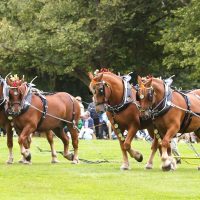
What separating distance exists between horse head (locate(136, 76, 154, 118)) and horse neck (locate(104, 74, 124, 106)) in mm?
740

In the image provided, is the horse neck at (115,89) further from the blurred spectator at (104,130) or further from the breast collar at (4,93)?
the blurred spectator at (104,130)

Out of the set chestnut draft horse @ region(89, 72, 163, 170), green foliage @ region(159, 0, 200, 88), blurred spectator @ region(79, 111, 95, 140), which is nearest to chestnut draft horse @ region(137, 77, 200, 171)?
chestnut draft horse @ region(89, 72, 163, 170)

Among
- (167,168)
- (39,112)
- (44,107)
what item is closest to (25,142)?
(39,112)

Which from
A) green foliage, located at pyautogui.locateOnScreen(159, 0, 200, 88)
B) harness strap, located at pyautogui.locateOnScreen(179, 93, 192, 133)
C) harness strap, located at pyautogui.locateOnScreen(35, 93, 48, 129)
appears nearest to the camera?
harness strap, located at pyautogui.locateOnScreen(179, 93, 192, 133)

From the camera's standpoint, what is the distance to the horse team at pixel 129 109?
18.5 m

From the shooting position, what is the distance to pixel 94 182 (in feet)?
52.0

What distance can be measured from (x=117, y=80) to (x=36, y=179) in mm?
3758

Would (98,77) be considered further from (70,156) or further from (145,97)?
(70,156)

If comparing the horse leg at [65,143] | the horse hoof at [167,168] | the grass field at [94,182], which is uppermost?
the horse leg at [65,143]

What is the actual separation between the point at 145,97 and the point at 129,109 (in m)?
0.95

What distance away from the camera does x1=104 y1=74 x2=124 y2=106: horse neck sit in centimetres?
1897

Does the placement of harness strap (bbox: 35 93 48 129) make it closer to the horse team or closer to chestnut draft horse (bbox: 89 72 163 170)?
the horse team

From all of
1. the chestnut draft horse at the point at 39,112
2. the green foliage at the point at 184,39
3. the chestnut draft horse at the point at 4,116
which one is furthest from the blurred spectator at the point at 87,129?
the chestnut draft horse at the point at 4,116

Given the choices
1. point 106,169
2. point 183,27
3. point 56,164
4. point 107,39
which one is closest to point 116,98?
point 106,169
